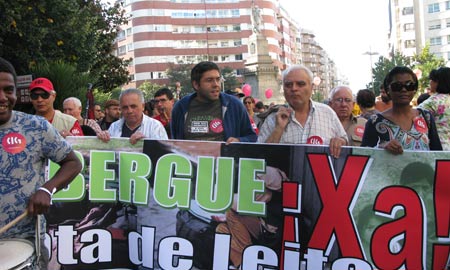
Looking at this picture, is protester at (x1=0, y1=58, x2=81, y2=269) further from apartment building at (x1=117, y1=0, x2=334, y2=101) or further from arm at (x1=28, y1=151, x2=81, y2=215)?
apartment building at (x1=117, y1=0, x2=334, y2=101)

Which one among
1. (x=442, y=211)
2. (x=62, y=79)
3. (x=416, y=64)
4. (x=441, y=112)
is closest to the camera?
(x=442, y=211)

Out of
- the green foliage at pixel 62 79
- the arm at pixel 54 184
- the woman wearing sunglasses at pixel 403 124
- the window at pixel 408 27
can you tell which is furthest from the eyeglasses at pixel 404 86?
the window at pixel 408 27

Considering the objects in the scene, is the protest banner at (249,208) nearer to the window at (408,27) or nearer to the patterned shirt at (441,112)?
the patterned shirt at (441,112)

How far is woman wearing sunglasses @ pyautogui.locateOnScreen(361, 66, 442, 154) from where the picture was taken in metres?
3.75

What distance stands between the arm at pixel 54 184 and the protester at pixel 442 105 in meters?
3.19

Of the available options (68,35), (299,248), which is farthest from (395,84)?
(68,35)

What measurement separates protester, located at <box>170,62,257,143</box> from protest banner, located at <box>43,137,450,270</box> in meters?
0.40

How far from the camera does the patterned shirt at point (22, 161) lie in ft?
8.67

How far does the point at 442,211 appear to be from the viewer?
3496mm

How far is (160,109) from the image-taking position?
695 centimetres

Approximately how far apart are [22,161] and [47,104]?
240 centimetres

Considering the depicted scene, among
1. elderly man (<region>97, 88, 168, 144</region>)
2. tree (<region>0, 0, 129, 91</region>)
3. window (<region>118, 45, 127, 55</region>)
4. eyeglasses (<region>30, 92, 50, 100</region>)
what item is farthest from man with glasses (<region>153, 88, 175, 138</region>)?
window (<region>118, 45, 127, 55</region>)

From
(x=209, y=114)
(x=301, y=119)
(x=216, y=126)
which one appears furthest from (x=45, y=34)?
(x=301, y=119)

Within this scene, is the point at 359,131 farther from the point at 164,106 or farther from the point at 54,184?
the point at 54,184
